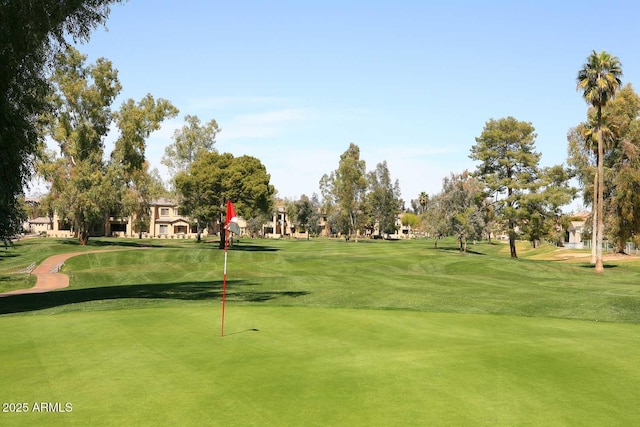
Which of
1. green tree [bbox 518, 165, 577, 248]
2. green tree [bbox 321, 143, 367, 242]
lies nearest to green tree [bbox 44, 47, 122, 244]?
green tree [bbox 518, 165, 577, 248]

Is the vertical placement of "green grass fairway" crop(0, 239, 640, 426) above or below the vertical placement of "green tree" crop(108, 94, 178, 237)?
→ below

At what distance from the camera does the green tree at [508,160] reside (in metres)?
64.8

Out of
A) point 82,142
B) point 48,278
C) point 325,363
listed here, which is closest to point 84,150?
point 82,142

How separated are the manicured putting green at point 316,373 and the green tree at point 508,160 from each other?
50.5 m

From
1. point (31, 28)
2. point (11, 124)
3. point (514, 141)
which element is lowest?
point (11, 124)

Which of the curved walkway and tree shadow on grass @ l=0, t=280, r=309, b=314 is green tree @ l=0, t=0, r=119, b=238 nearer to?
tree shadow on grass @ l=0, t=280, r=309, b=314

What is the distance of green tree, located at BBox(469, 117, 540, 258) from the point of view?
64.8 metres

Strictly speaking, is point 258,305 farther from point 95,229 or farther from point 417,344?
point 95,229

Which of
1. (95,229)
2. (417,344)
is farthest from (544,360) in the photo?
(95,229)

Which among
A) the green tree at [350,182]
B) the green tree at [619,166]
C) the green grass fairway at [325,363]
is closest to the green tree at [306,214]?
the green tree at [350,182]

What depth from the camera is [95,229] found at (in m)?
121

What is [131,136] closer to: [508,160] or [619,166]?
[508,160]

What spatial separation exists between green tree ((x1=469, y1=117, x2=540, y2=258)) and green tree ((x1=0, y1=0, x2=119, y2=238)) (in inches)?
2041

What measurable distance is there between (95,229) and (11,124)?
107 meters
